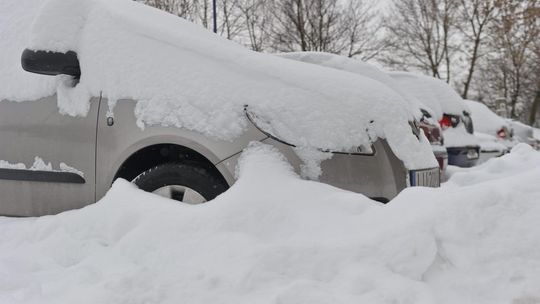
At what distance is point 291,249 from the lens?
6.48 ft

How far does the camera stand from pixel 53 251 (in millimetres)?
2445

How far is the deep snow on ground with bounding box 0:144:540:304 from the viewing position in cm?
178

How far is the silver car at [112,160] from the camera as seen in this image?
2465 mm

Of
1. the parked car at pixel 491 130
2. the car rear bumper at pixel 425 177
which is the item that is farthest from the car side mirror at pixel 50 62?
the parked car at pixel 491 130

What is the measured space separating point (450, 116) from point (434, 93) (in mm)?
409

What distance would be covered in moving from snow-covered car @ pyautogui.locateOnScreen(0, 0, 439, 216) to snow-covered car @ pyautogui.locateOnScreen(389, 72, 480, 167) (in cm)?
332

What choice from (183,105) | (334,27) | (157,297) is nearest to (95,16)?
(183,105)

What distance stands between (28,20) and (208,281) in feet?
8.27

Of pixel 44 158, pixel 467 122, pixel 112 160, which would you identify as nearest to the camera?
pixel 112 160

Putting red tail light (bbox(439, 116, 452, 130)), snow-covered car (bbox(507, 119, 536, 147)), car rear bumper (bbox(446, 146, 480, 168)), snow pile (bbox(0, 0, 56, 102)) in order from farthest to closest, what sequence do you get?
snow-covered car (bbox(507, 119, 536, 147)) < red tail light (bbox(439, 116, 452, 130)) < car rear bumper (bbox(446, 146, 480, 168)) < snow pile (bbox(0, 0, 56, 102))

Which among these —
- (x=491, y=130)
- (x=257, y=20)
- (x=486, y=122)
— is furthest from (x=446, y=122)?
(x=257, y=20)

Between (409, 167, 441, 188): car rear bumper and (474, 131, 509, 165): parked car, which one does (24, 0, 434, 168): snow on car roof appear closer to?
(409, 167, 441, 188): car rear bumper

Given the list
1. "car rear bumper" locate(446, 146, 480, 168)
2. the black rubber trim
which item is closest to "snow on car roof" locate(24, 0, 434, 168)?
the black rubber trim

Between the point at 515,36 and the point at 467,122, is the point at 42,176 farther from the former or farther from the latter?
the point at 515,36
